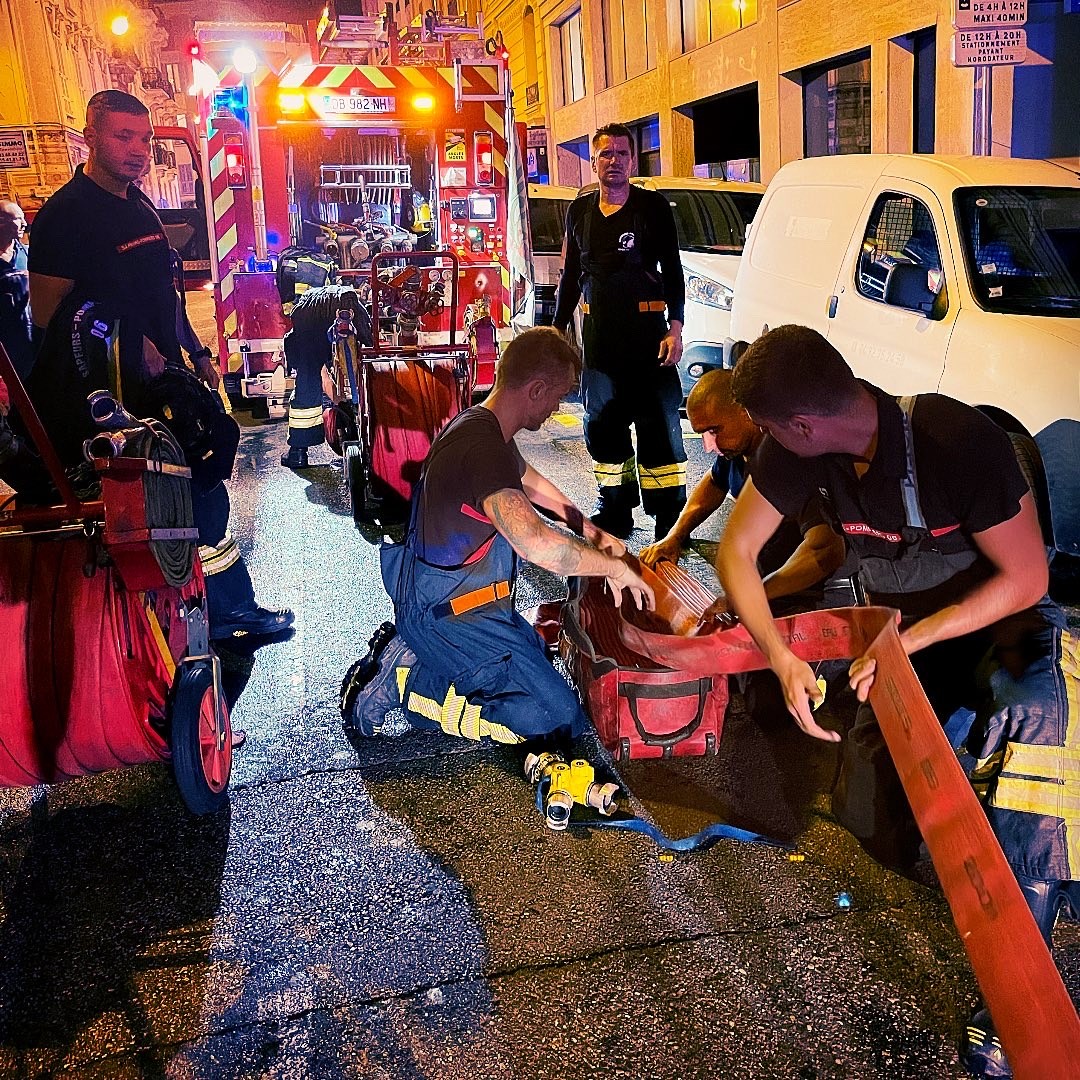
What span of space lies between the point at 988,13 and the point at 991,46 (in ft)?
0.71

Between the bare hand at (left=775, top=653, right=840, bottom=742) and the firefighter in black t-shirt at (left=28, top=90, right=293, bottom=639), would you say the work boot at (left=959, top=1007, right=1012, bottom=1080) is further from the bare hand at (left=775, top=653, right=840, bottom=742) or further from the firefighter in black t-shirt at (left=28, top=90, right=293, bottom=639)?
the firefighter in black t-shirt at (left=28, top=90, right=293, bottom=639)

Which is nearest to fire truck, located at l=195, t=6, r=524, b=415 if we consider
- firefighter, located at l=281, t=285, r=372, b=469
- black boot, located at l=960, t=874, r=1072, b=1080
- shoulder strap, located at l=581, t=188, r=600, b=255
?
firefighter, located at l=281, t=285, r=372, b=469

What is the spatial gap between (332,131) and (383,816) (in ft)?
27.5

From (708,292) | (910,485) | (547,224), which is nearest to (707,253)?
(708,292)

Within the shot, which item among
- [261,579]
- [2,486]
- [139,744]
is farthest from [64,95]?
[139,744]

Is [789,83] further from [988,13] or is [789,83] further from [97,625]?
[97,625]

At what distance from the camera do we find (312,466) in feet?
28.6

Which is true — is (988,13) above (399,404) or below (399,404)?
above

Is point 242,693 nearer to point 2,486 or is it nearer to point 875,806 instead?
point 875,806

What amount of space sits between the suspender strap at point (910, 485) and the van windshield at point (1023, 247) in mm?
2862

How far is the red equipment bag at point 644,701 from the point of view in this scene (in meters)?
3.55

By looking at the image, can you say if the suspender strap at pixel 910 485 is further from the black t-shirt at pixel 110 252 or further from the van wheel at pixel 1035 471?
the black t-shirt at pixel 110 252

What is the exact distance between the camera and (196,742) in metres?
3.33

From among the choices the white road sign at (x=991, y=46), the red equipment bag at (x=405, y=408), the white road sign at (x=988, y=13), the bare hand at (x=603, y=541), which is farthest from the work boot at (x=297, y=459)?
the white road sign at (x=988, y=13)
